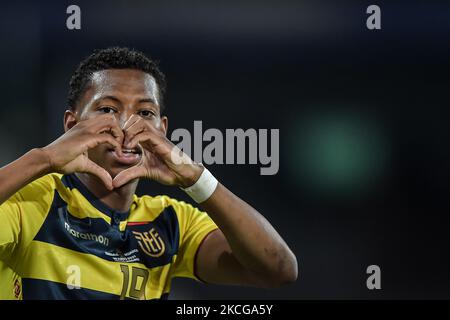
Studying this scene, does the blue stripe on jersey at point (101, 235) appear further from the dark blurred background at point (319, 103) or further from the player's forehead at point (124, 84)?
the dark blurred background at point (319, 103)

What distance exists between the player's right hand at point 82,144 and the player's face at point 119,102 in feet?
0.52

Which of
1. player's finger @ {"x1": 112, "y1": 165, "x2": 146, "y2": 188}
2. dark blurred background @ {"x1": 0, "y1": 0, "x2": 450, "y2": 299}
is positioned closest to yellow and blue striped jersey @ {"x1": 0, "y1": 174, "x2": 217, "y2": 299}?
player's finger @ {"x1": 112, "y1": 165, "x2": 146, "y2": 188}

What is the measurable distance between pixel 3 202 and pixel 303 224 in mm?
1335

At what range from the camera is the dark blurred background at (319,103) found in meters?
2.40

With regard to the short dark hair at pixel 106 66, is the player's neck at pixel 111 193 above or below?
below

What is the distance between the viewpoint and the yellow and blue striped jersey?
1.54m

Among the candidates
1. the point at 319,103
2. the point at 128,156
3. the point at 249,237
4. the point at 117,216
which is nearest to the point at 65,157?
the point at 128,156

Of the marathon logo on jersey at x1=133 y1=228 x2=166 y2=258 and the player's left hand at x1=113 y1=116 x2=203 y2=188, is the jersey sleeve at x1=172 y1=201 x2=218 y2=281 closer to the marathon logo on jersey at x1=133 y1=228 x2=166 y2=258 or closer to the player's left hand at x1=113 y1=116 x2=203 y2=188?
the marathon logo on jersey at x1=133 y1=228 x2=166 y2=258

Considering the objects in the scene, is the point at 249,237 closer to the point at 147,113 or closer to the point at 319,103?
the point at 147,113

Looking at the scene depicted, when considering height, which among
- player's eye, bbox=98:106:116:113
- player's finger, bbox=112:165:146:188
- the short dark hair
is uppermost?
the short dark hair

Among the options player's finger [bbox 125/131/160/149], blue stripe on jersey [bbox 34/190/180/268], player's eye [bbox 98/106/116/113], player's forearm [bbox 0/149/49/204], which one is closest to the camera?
player's forearm [bbox 0/149/49/204]

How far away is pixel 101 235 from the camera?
5.52 feet

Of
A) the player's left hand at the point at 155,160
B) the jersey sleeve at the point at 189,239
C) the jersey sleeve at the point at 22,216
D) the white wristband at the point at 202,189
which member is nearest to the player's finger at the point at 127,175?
the player's left hand at the point at 155,160
